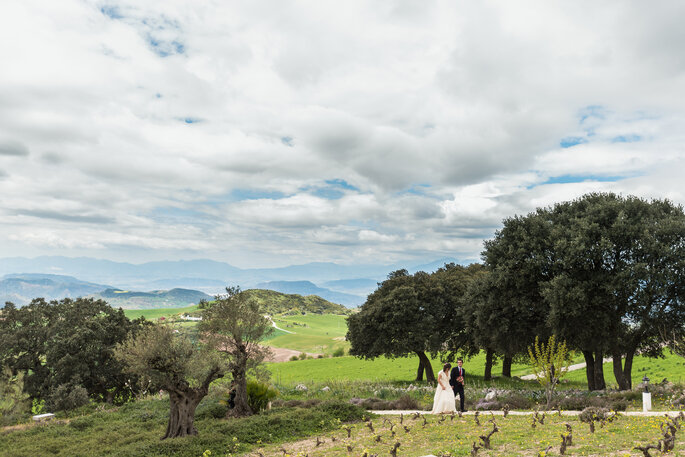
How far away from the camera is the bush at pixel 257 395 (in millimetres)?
25562

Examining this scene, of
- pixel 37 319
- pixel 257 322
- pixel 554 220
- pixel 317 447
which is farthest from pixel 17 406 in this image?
pixel 554 220

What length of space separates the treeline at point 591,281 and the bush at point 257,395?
1547 cm

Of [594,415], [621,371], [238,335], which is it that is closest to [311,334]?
[621,371]

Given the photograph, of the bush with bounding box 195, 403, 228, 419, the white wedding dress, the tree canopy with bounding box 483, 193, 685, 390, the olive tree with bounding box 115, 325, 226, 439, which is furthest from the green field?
the white wedding dress

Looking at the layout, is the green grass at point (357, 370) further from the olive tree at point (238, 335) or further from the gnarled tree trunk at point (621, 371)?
the olive tree at point (238, 335)

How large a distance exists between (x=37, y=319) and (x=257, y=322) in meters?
28.4

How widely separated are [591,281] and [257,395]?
2118cm

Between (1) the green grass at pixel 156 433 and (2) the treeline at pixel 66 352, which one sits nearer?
(1) the green grass at pixel 156 433

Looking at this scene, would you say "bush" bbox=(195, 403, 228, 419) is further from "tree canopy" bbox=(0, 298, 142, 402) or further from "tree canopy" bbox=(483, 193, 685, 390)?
"tree canopy" bbox=(483, 193, 685, 390)

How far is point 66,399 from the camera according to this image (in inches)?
1266

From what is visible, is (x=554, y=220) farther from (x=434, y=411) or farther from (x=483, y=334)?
(x=434, y=411)

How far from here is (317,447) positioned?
16344mm

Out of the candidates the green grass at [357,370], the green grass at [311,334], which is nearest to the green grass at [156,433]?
the green grass at [357,370]

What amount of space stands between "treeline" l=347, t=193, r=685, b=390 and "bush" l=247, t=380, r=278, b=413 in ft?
50.8
